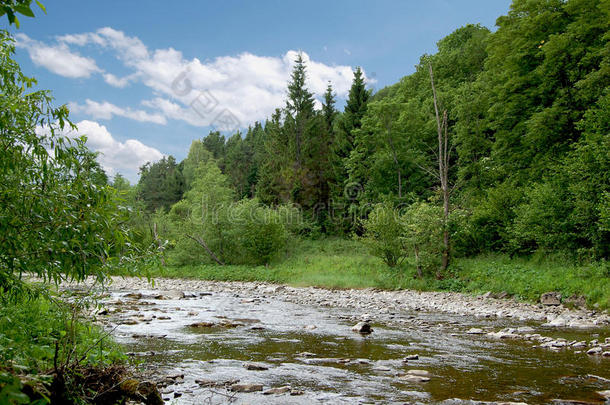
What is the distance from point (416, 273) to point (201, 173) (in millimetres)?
38944

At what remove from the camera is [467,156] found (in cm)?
3306

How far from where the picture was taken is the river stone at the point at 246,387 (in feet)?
21.4

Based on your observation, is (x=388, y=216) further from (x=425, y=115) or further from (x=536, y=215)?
(x=425, y=115)

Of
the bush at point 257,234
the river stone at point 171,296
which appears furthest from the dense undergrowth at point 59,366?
the bush at point 257,234

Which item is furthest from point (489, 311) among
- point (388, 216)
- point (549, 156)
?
point (549, 156)

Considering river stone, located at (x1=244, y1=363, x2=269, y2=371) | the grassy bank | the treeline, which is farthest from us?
the treeline

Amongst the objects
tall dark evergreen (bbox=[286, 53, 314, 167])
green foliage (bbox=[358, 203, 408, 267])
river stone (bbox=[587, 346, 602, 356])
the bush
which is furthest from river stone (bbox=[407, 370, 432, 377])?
tall dark evergreen (bbox=[286, 53, 314, 167])

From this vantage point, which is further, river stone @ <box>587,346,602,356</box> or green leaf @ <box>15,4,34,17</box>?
river stone @ <box>587,346,602,356</box>

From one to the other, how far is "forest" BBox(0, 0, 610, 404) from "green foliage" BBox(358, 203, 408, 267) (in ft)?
0.33

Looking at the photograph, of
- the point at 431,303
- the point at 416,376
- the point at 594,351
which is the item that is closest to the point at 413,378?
the point at 416,376

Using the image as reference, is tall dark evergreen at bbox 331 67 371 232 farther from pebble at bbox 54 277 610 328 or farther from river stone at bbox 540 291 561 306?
river stone at bbox 540 291 561 306

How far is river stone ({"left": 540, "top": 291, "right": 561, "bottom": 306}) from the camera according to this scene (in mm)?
15266

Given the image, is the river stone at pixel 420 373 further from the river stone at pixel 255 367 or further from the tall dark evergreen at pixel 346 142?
the tall dark evergreen at pixel 346 142

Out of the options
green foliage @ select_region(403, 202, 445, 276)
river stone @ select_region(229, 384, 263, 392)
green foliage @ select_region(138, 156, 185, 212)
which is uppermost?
green foliage @ select_region(138, 156, 185, 212)
